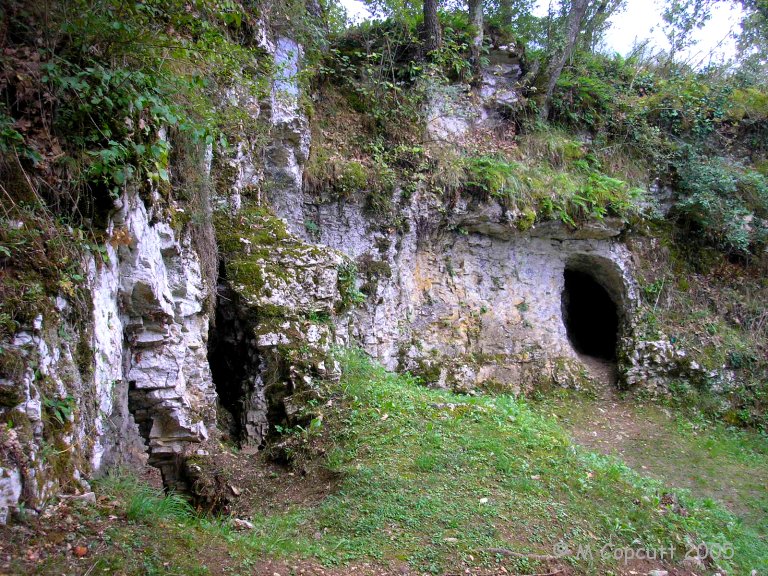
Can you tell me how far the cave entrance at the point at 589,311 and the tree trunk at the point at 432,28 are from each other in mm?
5850

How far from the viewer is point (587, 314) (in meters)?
13.2

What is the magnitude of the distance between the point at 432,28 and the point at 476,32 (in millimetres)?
1201

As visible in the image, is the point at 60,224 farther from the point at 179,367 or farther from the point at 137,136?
the point at 179,367

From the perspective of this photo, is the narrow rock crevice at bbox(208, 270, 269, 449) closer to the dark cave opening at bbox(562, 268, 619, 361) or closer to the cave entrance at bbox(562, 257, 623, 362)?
the cave entrance at bbox(562, 257, 623, 362)

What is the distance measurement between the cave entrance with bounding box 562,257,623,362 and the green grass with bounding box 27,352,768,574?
18.9ft

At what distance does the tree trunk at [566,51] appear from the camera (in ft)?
38.0

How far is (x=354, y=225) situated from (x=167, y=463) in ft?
18.0

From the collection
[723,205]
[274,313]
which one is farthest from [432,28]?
[274,313]

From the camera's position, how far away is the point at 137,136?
14.4 feet

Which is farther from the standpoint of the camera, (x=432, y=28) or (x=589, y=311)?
(x=589, y=311)

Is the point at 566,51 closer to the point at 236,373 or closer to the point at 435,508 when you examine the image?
the point at 236,373

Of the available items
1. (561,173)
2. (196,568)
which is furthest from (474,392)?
(196,568)

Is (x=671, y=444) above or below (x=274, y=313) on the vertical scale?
below

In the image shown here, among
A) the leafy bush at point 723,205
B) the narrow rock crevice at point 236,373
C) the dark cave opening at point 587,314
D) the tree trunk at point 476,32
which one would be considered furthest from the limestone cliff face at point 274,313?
the leafy bush at point 723,205
